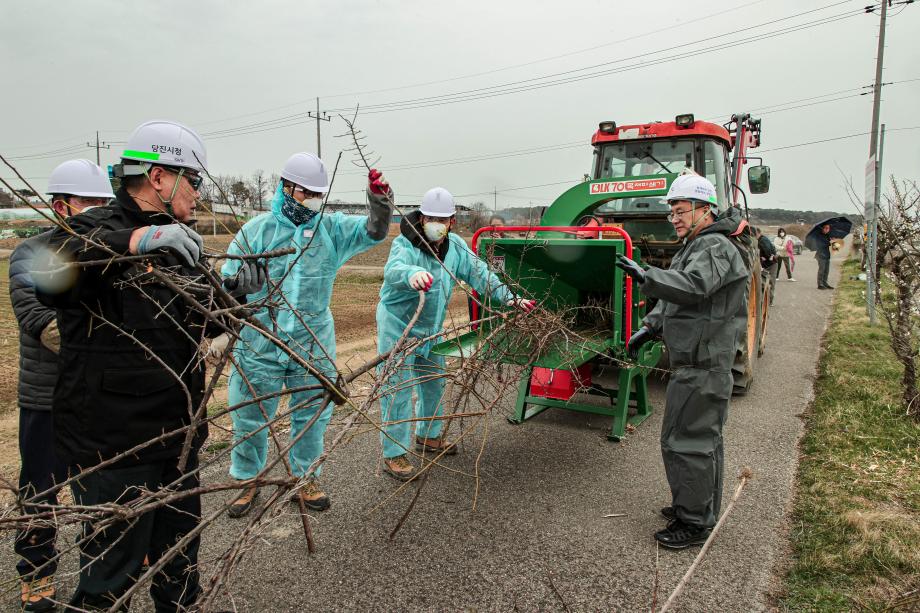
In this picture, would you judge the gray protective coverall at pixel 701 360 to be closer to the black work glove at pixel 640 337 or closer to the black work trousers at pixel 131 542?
the black work glove at pixel 640 337

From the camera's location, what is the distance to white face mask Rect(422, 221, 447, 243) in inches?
167

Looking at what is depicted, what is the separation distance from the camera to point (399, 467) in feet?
13.7

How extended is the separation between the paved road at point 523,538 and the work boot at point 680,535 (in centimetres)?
7

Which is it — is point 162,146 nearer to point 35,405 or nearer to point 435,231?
point 35,405

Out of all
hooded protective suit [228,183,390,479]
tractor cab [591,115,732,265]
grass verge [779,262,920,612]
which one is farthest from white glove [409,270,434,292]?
tractor cab [591,115,732,265]

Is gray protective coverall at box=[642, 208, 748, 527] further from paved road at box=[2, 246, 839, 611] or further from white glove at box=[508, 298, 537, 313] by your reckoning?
white glove at box=[508, 298, 537, 313]

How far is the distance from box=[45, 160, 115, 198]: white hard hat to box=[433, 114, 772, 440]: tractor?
2.05 metres

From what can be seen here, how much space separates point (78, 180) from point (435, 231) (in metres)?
2.14

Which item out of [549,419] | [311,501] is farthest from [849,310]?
[311,501]

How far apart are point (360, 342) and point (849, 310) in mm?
9268

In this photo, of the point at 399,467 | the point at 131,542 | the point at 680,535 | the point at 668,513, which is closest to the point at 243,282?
the point at 131,542

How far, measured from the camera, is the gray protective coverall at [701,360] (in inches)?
123

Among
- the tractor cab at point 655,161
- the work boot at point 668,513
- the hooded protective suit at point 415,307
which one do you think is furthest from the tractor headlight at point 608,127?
the work boot at point 668,513

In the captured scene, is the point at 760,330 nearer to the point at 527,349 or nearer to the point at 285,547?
the point at 527,349
